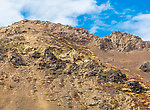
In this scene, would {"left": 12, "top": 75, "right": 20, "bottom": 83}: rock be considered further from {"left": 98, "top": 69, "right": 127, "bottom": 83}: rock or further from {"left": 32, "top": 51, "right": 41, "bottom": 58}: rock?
{"left": 98, "top": 69, "right": 127, "bottom": 83}: rock

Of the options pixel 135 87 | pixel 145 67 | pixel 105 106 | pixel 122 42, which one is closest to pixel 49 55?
pixel 105 106

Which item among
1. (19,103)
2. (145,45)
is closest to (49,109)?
(19,103)

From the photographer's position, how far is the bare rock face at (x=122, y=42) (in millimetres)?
53688

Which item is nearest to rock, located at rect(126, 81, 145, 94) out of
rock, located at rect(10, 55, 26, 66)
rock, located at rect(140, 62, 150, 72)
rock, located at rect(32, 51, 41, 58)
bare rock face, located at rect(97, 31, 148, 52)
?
rock, located at rect(140, 62, 150, 72)

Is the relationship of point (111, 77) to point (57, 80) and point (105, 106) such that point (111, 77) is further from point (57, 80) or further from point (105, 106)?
point (57, 80)

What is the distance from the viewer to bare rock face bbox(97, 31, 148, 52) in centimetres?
5369

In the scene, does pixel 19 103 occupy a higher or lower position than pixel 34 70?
lower

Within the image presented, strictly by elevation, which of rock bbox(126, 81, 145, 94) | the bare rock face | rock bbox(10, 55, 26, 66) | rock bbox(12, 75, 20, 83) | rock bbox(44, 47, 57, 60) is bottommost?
rock bbox(126, 81, 145, 94)

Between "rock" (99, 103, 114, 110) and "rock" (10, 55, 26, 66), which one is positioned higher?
"rock" (10, 55, 26, 66)

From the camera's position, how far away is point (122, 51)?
53.1 m

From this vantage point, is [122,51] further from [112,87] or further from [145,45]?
[112,87]

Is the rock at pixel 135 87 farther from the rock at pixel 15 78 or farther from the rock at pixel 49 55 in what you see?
the rock at pixel 15 78

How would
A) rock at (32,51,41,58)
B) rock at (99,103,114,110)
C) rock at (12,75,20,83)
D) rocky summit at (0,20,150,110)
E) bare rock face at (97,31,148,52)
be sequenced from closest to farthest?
1. rock at (99,103,114,110)
2. rocky summit at (0,20,150,110)
3. rock at (12,75,20,83)
4. rock at (32,51,41,58)
5. bare rock face at (97,31,148,52)

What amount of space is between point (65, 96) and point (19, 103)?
708 centimetres
